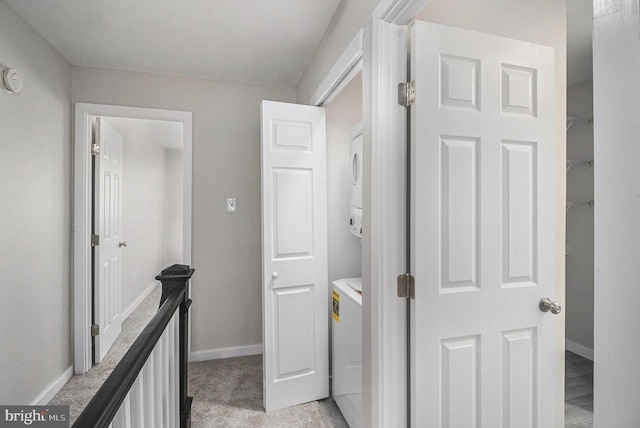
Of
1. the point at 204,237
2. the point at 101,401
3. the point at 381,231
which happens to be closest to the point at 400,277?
the point at 381,231

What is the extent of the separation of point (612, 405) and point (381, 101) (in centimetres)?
110

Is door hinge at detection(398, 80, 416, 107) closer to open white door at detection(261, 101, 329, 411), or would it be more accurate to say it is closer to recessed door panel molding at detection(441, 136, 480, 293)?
recessed door panel molding at detection(441, 136, 480, 293)

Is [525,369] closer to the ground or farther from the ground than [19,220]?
closer to the ground

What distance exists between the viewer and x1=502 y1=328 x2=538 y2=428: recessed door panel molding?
1.24m

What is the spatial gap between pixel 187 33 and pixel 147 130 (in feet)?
8.84

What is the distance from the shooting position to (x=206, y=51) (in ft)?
7.46

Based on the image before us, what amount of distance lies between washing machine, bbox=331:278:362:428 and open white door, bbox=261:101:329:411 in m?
0.14

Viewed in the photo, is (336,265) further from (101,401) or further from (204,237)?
(101,401)

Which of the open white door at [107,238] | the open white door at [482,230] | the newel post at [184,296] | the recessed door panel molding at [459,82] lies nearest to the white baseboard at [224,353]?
the open white door at [107,238]

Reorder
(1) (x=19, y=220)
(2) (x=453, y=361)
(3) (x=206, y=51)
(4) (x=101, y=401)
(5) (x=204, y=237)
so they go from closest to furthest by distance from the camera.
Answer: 1. (4) (x=101, y=401)
2. (2) (x=453, y=361)
3. (1) (x=19, y=220)
4. (3) (x=206, y=51)
5. (5) (x=204, y=237)

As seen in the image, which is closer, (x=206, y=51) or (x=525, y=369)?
(x=525, y=369)

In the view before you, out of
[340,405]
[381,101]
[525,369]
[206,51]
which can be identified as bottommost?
[340,405]

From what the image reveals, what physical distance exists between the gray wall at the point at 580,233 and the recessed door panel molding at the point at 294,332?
7.32ft

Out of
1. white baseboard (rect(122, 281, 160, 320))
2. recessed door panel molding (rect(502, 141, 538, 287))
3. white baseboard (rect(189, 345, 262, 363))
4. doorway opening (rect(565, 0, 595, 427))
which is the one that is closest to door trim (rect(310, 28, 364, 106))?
recessed door panel molding (rect(502, 141, 538, 287))
